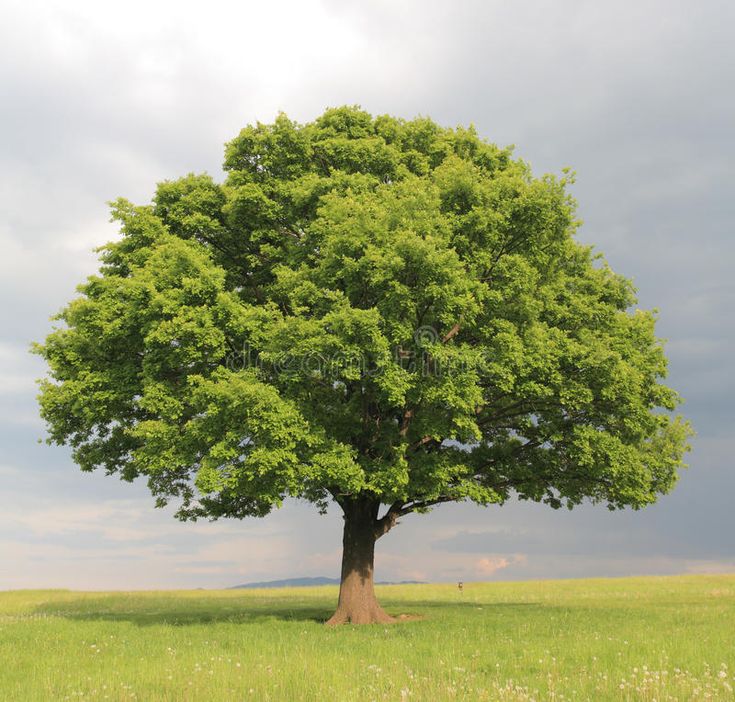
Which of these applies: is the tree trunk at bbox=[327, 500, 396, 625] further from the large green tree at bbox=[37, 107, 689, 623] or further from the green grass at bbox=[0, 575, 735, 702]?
the green grass at bbox=[0, 575, 735, 702]

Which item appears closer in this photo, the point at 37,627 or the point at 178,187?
the point at 37,627

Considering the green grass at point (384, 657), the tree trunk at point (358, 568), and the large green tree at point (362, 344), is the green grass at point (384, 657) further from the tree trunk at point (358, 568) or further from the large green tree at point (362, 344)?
the large green tree at point (362, 344)

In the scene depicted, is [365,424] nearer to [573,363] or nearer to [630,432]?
[573,363]

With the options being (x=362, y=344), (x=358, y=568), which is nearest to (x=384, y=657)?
(x=362, y=344)

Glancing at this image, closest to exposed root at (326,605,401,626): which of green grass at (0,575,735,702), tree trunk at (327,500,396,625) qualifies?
tree trunk at (327,500,396,625)

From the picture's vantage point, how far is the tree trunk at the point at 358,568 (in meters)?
29.2

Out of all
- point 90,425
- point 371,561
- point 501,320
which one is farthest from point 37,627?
point 501,320

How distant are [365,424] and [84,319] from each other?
497 inches

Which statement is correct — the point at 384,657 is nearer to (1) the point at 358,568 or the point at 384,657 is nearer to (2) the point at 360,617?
(2) the point at 360,617

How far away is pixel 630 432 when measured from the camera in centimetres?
2855

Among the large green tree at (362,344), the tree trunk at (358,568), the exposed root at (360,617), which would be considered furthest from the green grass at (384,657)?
the large green tree at (362,344)

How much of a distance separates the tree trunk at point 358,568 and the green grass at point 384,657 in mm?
1914

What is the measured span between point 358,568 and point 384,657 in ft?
37.7

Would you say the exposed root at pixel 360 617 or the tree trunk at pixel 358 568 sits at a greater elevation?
the tree trunk at pixel 358 568
